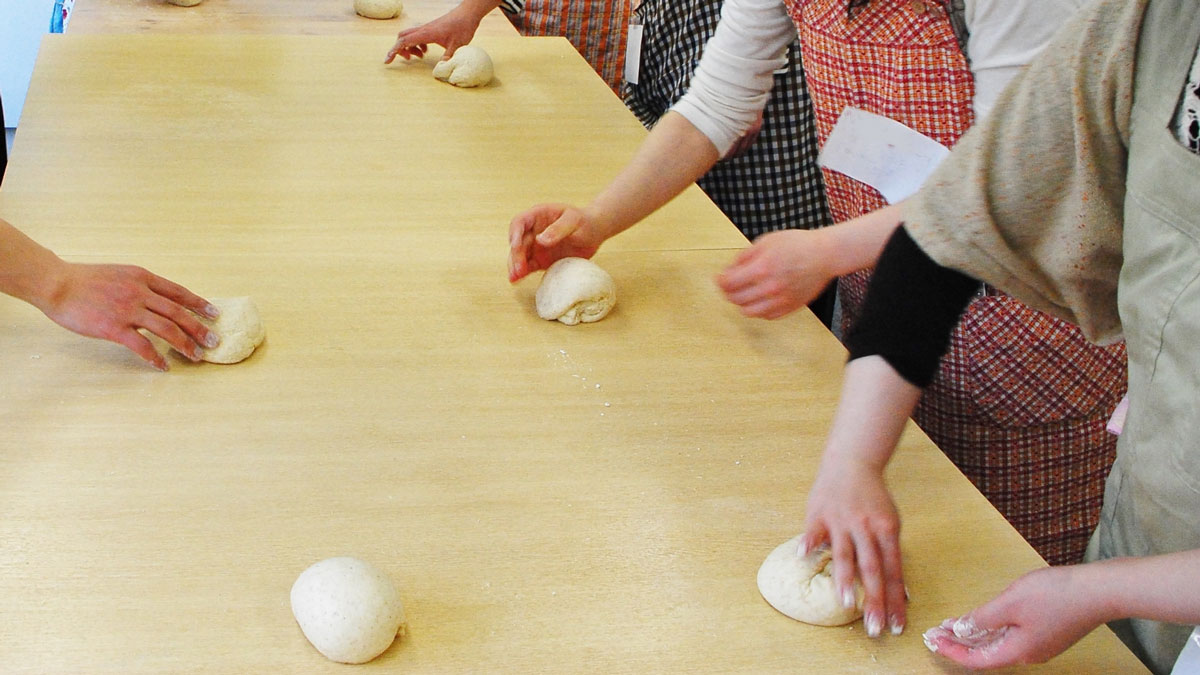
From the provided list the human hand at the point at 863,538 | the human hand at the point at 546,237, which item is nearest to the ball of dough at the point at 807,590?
the human hand at the point at 863,538

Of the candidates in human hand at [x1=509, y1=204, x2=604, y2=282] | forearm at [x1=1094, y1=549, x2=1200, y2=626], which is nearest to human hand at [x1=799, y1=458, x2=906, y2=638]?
forearm at [x1=1094, y1=549, x2=1200, y2=626]

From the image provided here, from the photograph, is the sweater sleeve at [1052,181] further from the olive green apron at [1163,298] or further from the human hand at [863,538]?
the human hand at [863,538]

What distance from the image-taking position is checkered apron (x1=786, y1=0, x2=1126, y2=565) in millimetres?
1248

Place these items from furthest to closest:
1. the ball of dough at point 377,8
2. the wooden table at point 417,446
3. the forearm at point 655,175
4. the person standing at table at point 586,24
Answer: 1. the person standing at table at point 586,24
2. the ball of dough at point 377,8
3. the forearm at point 655,175
4. the wooden table at point 417,446

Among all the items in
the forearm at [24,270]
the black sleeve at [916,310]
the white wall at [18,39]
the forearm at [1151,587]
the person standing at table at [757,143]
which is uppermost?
the black sleeve at [916,310]

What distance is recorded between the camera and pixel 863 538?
810mm

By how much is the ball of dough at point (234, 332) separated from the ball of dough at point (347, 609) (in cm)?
36

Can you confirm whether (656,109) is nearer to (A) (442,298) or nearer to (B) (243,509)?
(A) (442,298)

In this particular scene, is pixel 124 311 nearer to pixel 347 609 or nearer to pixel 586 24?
pixel 347 609

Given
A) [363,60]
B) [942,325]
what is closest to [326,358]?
[942,325]

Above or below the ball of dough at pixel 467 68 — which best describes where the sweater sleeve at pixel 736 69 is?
above

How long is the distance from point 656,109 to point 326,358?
4.29 feet

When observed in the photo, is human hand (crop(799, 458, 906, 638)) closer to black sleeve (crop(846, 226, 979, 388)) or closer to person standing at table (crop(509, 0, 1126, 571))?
black sleeve (crop(846, 226, 979, 388))

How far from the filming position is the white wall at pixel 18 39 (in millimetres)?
3969
